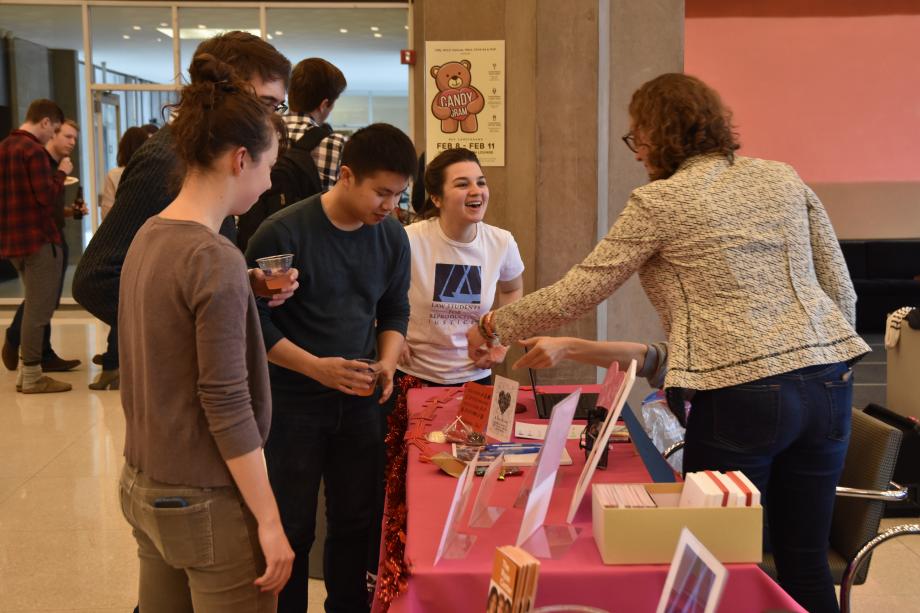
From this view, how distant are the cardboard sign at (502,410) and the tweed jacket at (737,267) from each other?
403mm

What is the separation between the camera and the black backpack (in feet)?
10.8

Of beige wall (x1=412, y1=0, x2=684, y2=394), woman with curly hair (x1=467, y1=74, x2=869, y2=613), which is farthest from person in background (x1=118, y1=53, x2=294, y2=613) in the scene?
beige wall (x1=412, y1=0, x2=684, y2=394)

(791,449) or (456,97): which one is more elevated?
(456,97)

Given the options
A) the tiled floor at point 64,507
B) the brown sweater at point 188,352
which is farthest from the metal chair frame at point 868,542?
the tiled floor at point 64,507

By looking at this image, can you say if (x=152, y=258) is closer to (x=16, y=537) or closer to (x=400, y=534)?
(x=400, y=534)

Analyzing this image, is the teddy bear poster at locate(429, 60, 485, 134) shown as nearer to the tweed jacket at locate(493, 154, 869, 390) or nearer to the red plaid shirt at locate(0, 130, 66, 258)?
the tweed jacket at locate(493, 154, 869, 390)

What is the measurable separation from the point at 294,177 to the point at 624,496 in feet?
6.85

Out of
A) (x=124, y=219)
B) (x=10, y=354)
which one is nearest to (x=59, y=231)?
(x=10, y=354)

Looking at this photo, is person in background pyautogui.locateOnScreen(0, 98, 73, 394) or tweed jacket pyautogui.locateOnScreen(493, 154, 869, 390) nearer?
tweed jacket pyautogui.locateOnScreen(493, 154, 869, 390)

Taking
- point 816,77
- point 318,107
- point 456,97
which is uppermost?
point 816,77

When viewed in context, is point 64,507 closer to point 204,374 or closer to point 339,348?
point 339,348

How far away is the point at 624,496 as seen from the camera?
62.2 inches

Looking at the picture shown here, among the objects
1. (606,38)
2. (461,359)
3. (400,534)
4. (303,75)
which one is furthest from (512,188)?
(400,534)

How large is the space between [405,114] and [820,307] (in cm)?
835
